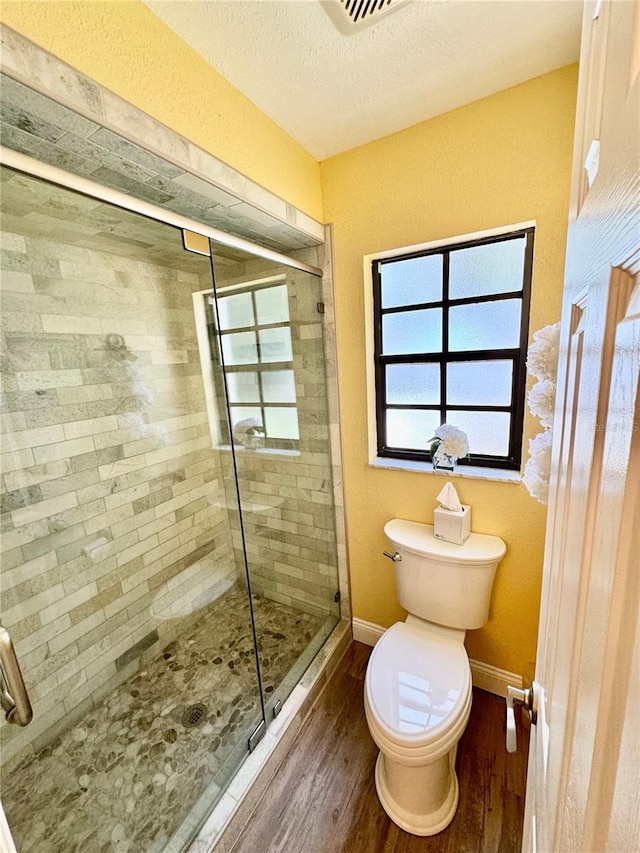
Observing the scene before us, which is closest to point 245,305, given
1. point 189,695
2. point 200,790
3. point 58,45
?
point 58,45

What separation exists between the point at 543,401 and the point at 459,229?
39.3 inches

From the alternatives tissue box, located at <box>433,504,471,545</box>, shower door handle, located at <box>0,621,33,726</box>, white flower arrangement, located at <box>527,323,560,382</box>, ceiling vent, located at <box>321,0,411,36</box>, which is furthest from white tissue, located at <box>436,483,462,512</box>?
ceiling vent, located at <box>321,0,411,36</box>

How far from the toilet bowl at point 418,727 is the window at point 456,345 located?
0.84m

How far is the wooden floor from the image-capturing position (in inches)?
44.6

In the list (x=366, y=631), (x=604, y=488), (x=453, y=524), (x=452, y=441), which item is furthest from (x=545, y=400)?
(x=366, y=631)

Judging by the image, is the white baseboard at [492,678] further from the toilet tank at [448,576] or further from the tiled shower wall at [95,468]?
the tiled shower wall at [95,468]

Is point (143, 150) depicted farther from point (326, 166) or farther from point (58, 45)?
point (326, 166)

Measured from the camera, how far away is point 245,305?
180 cm

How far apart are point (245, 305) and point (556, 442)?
5.31 ft

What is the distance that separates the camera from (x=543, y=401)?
667 millimetres

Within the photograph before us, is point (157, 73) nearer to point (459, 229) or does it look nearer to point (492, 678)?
point (459, 229)

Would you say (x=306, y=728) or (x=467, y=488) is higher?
(x=467, y=488)

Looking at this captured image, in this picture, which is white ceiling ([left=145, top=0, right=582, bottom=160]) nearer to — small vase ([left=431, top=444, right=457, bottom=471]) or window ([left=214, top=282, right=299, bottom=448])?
window ([left=214, top=282, right=299, bottom=448])

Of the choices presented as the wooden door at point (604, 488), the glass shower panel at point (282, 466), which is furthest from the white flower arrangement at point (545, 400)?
the glass shower panel at point (282, 466)
